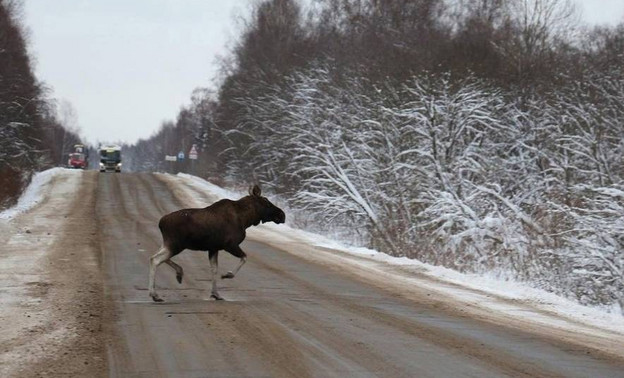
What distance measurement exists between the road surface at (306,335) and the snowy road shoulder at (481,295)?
27 centimetres

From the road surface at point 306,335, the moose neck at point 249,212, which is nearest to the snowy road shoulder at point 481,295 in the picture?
the road surface at point 306,335

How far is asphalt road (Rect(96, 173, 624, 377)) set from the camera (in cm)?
735

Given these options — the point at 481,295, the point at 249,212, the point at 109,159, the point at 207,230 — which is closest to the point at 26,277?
the point at 207,230

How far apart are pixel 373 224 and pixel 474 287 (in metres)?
9.90

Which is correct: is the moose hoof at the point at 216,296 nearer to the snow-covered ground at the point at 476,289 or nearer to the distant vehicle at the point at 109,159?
the snow-covered ground at the point at 476,289

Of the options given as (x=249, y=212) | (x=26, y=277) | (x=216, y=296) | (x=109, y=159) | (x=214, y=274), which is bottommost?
(x=26, y=277)

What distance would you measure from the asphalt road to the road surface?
0.01m

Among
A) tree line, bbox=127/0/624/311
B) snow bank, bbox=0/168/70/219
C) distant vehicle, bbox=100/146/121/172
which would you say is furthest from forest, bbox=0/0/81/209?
distant vehicle, bbox=100/146/121/172

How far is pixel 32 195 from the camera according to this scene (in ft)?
132

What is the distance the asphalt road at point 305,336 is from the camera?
7348 millimetres

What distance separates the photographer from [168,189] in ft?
153

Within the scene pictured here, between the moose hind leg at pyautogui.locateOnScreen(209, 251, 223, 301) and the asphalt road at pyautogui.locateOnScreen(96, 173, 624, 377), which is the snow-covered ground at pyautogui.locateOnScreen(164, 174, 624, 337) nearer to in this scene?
the asphalt road at pyautogui.locateOnScreen(96, 173, 624, 377)

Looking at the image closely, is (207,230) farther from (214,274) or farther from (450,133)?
(450,133)

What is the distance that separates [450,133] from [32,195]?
2270 cm
